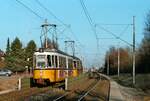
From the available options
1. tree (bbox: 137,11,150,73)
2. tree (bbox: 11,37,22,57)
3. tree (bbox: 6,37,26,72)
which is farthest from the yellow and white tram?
tree (bbox: 11,37,22,57)

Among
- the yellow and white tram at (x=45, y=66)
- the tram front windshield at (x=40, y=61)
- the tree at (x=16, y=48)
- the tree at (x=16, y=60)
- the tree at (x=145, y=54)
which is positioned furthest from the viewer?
the tree at (x=16, y=48)

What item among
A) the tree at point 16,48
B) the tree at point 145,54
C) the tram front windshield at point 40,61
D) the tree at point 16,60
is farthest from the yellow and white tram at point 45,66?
the tree at point 16,48

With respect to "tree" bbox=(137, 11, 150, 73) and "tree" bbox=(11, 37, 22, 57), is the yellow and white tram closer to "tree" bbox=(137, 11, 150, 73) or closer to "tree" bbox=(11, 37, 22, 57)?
"tree" bbox=(137, 11, 150, 73)

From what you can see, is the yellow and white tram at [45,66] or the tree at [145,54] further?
the tree at [145,54]

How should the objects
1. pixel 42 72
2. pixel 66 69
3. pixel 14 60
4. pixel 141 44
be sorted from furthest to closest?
pixel 14 60
pixel 141 44
pixel 66 69
pixel 42 72

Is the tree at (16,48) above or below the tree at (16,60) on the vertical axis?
above

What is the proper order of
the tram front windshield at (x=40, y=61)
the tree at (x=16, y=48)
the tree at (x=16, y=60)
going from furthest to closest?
the tree at (x=16, y=48) → the tree at (x=16, y=60) → the tram front windshield at (x=40, y=61)

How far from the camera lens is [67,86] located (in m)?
37.2

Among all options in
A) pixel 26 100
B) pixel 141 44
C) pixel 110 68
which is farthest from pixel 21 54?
pixel 26 100

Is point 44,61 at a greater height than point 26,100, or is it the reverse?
point 44,61

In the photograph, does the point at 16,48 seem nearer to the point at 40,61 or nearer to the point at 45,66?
the point at 40,61

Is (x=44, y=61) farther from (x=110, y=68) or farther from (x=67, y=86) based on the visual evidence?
(x=110, y=68)

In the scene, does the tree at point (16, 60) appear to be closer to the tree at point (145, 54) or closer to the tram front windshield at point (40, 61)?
the tree at point (145, 54)

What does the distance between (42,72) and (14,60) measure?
72.1 m
